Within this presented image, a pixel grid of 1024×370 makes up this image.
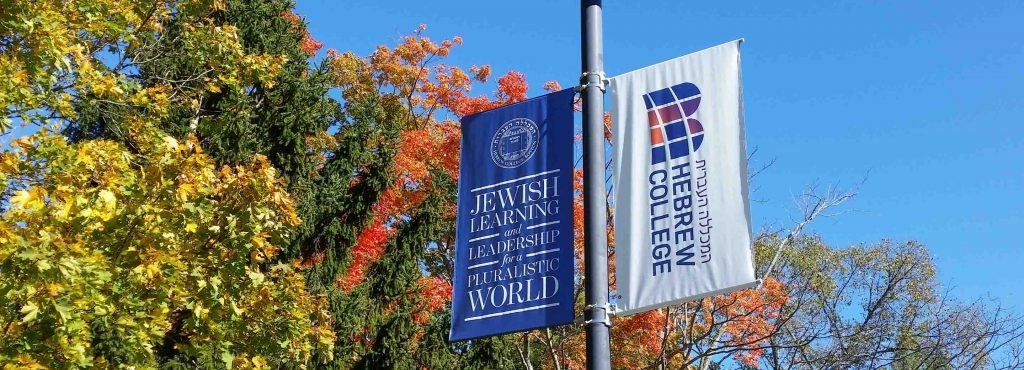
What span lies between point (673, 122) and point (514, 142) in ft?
3.43

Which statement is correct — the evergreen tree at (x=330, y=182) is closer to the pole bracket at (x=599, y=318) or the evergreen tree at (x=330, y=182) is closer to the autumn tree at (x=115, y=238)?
the autumn tree at (x=115, y=238)

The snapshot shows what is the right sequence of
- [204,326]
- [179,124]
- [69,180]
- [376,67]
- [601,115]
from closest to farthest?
[601,115] → [69,180] → [204,326] → [179,124] → [376,67]

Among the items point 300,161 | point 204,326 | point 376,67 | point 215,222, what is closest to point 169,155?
point 215,222

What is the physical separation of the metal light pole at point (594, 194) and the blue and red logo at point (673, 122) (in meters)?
0.34

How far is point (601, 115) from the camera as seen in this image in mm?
6109

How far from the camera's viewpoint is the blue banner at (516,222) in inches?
234

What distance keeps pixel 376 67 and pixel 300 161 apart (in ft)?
51.0

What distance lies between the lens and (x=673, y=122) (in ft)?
20.1

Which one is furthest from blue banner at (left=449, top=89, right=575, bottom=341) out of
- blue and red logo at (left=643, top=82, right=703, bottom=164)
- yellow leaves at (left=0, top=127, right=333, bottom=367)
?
yellow leaves at (left=0, top=127, right=333, bottom=367)

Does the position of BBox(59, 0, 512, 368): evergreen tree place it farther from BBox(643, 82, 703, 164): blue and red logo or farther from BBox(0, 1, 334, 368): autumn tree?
BBox(643, 82, 703, 164): blue and red logo

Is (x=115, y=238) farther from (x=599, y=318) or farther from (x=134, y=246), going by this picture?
(x=599, y=318)

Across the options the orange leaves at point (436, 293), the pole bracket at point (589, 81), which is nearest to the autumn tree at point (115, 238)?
the pole bracket at point (589, 81)

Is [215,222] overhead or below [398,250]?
below

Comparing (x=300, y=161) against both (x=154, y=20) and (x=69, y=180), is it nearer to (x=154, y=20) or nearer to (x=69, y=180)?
(x=154, y=20)
